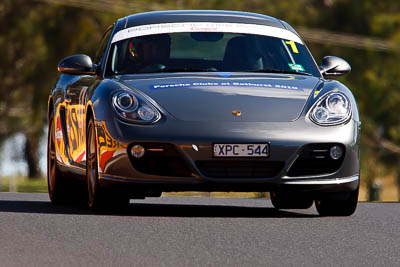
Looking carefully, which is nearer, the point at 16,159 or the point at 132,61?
the point at 132,61

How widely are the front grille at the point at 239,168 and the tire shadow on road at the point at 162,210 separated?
700 millimetres

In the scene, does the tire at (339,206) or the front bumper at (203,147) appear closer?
the front bumper at (203,147)

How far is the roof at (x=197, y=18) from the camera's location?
36.4 ft

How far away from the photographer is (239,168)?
9.27 meters

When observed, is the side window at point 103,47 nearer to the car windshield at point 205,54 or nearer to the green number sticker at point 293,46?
the car windshield at point 205,54

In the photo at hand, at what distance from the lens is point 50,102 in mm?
12250

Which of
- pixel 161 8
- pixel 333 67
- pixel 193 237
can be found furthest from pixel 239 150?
pixel 161 8

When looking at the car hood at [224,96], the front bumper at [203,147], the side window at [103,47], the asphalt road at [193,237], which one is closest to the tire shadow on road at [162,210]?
the asphalt road at [193,237]

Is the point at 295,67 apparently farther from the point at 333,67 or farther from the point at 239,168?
the point at 239,168

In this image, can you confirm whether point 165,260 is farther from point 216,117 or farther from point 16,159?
point 16,159

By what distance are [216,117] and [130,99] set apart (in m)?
0.68

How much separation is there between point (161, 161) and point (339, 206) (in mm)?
1684

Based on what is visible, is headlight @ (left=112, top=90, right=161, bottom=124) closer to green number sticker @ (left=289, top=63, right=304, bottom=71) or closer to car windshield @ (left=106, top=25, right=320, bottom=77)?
car windshield @ (left=106, top=25, right=320, bottom=77)

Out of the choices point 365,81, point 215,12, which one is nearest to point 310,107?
point 215,12
